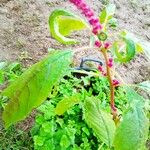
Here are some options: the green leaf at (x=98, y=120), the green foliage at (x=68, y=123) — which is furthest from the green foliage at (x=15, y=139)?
the green leaf at (x=98, y=120)

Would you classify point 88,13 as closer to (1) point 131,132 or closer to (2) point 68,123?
(1) point 131,132

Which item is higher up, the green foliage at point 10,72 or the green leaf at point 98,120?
the green leaf at point 98,120

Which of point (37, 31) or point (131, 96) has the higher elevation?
point (131, 96)

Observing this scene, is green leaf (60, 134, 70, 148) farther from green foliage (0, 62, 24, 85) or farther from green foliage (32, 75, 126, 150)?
green foliage (0, 62, 24, 85)

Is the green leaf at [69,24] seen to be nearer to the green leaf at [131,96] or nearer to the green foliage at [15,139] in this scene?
the green leaf at [131,96]

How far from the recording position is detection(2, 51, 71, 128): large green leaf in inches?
39.4

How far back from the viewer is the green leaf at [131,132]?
3.23 ft

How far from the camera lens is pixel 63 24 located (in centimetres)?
122

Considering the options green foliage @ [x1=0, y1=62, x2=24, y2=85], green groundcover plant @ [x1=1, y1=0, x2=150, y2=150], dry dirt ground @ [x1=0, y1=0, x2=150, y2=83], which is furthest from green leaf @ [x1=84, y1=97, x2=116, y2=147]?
dry dirt ground @ [x1=0, y1=0, x2=150, y2=83]

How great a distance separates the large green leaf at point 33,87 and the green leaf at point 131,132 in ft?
0.65

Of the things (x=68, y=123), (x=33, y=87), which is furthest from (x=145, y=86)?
(x=68, y=123)

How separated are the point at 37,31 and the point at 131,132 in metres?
2.02

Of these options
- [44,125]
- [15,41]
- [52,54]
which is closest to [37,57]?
[15,41]

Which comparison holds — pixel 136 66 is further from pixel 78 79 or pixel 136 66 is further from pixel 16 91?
pixel 16 91
